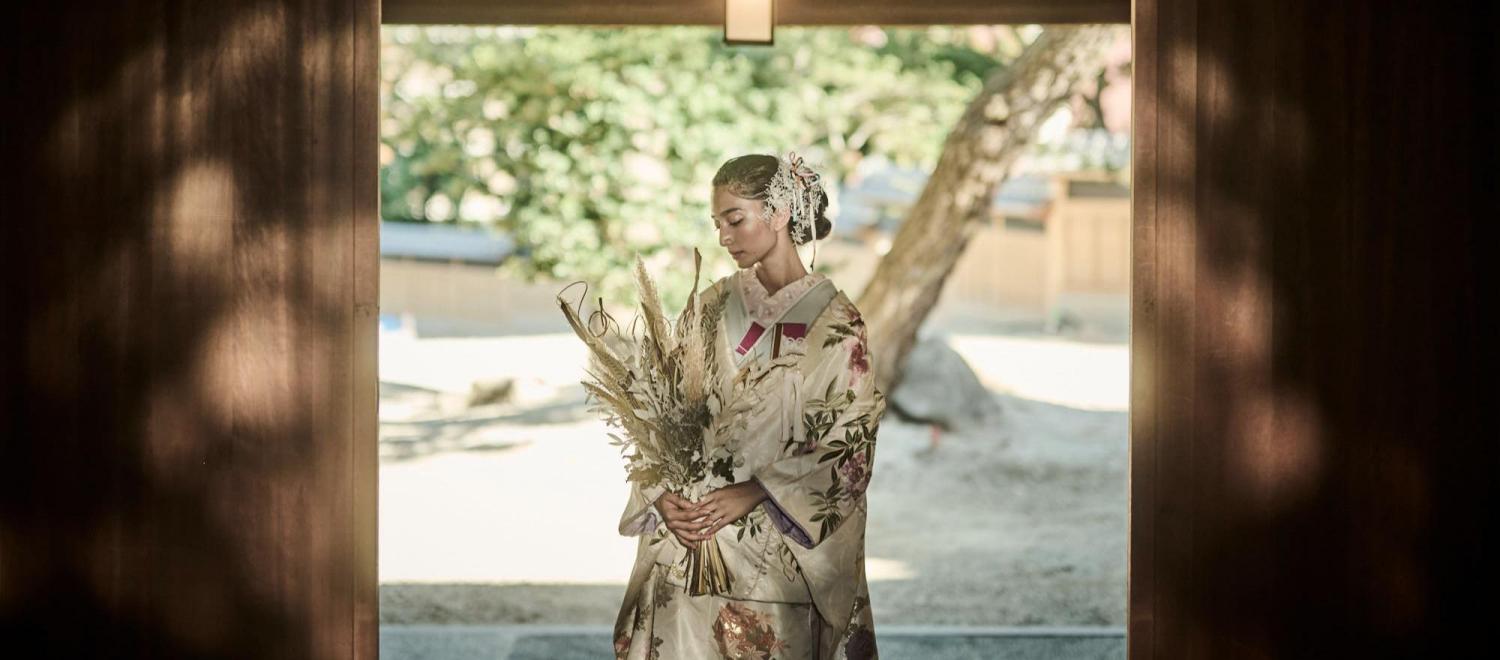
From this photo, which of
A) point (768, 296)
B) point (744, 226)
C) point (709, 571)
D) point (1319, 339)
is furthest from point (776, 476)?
point (1319, 339)

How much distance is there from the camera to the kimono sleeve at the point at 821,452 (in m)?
2.67

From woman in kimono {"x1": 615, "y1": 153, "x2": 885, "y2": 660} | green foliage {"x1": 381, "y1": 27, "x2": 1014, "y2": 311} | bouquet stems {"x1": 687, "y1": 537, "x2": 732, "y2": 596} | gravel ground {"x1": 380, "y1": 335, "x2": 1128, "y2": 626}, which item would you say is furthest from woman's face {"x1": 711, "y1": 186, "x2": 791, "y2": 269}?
green foliage {"x1": 381, "y1": 27, "x2": 1014, "y2": 311}

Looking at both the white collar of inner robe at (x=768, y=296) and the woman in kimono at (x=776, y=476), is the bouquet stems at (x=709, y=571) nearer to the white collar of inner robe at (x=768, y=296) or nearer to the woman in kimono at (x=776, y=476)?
the woman in kimono at (x=776, y=476)

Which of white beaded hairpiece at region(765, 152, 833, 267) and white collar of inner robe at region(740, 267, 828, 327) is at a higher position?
white beaded hairpiece at region(765, 152, 833, 267)

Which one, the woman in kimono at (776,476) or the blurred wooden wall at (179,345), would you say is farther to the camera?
the blurred wooden wall at (179,345)

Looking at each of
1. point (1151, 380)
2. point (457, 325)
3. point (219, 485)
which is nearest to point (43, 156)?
point (219, 485)

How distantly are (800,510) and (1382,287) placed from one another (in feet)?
5.04

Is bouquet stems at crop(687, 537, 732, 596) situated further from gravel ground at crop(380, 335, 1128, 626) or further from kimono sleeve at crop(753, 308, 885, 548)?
gravel ground at crop(380, 335, 1128, 626)

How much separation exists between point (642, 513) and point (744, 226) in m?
0.56

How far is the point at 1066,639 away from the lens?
5180 millimetres

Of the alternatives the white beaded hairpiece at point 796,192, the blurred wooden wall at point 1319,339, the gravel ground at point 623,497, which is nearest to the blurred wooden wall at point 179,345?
the white beaded hairpiece at point 796,192

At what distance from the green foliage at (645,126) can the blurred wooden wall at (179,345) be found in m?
4.12

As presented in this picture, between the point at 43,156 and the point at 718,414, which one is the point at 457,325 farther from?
the point at 718,414

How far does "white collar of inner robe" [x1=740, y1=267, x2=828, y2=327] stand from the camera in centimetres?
273
